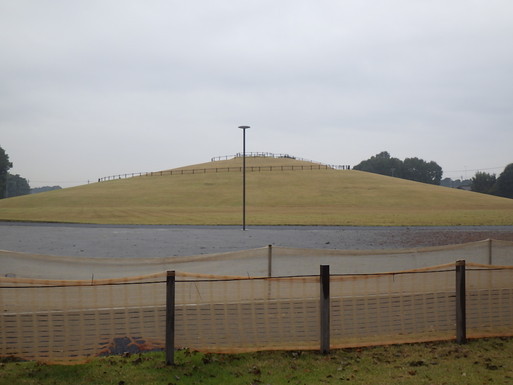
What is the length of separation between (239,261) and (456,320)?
4448 mm

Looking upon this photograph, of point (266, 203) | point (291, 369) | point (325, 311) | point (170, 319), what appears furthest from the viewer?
point (266, 203)

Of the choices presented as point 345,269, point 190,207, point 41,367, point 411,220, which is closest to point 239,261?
point 345,269

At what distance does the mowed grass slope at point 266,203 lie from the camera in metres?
51.8

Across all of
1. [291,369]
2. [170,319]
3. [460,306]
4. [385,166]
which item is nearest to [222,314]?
[170,319]

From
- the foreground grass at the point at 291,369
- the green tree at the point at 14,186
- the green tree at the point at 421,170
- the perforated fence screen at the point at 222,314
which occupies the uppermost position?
the green tree at the point at 421,170

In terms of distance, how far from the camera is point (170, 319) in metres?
→ 6.50

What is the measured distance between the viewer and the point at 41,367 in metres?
6.21

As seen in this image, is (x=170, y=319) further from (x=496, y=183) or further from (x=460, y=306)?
(x=496, y=183)

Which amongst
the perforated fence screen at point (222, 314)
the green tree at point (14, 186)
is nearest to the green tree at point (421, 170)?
the green tree at point (14, 186)

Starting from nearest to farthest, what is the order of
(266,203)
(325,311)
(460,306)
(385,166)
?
(325,311) < (460,306) < (266,203) < (385,166)

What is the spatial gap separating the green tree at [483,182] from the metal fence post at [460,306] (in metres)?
142

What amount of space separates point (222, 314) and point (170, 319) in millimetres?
866

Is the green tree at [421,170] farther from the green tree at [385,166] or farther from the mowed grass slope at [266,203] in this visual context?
the mowed grass slope at [266,203]

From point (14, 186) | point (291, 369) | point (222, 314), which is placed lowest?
point (291, 369)
